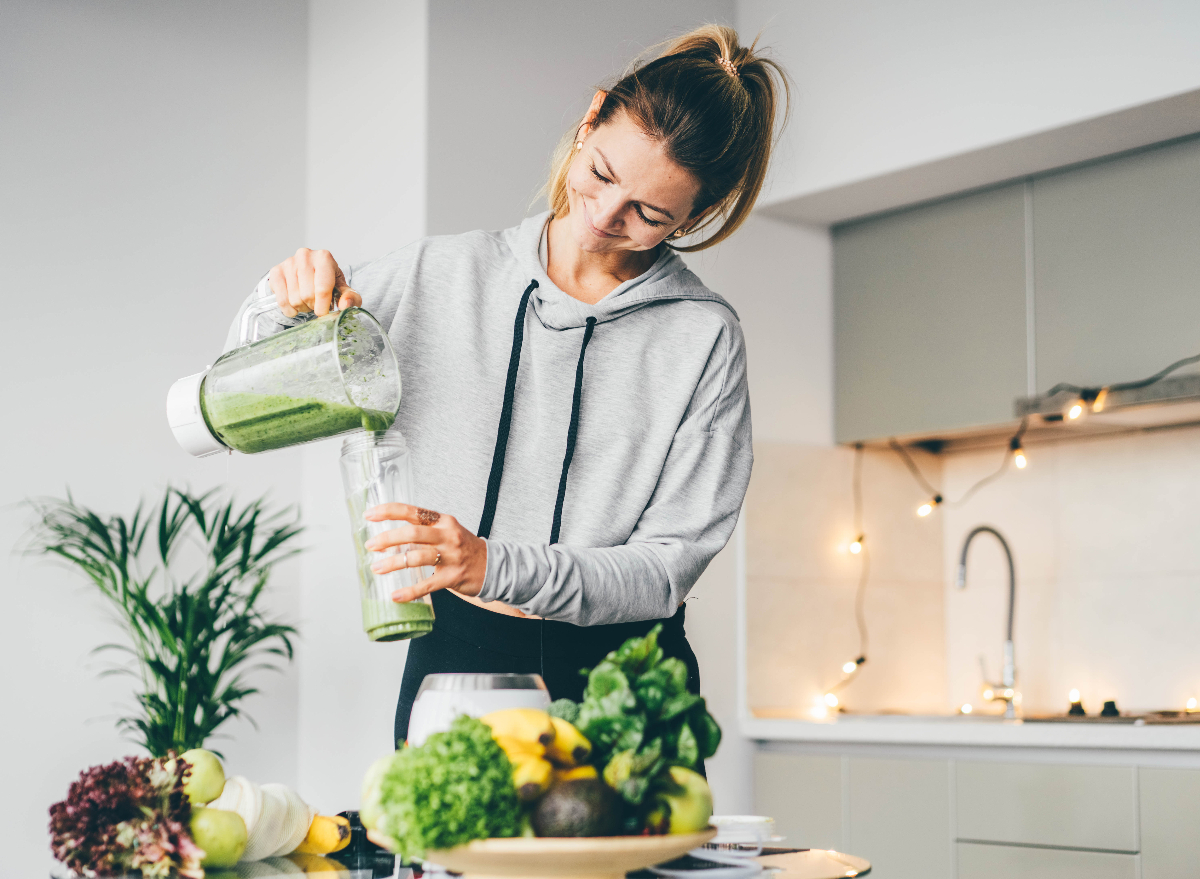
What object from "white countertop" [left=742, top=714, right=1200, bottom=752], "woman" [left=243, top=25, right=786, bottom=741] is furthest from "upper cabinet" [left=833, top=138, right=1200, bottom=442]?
"woman" [left=243, top=25, right=786, bottom=741]

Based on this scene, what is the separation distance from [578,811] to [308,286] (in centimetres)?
70

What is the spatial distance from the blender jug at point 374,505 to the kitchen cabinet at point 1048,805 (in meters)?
1.97

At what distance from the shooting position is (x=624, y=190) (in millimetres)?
1347

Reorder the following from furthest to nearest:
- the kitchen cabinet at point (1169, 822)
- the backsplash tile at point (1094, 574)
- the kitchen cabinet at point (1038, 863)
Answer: the backsplash tile at point (1094, 574) → the kitchen cabinet at point (1038, 863) → the kitchen cabinet at point (1169, 822)

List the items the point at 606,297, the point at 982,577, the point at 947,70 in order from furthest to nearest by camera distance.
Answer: the point at 982,577, the point at 947,70, the point at 606,297

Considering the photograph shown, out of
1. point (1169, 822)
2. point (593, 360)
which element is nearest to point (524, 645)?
point (593, 360)

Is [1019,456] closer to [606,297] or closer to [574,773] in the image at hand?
[606,297]

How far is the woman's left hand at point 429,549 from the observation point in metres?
0.97

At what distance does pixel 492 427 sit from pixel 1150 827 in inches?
69.8

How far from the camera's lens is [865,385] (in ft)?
11.4

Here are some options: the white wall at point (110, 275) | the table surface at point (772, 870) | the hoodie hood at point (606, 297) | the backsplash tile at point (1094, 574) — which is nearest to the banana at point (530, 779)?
the table surface at point (772, 870)

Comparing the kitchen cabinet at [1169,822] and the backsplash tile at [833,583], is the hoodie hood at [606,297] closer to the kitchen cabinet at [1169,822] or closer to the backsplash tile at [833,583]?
the kitchen cabinet at [1169,822]

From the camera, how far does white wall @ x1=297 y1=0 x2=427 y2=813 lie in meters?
2.92

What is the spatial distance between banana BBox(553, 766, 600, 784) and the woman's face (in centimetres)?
72
